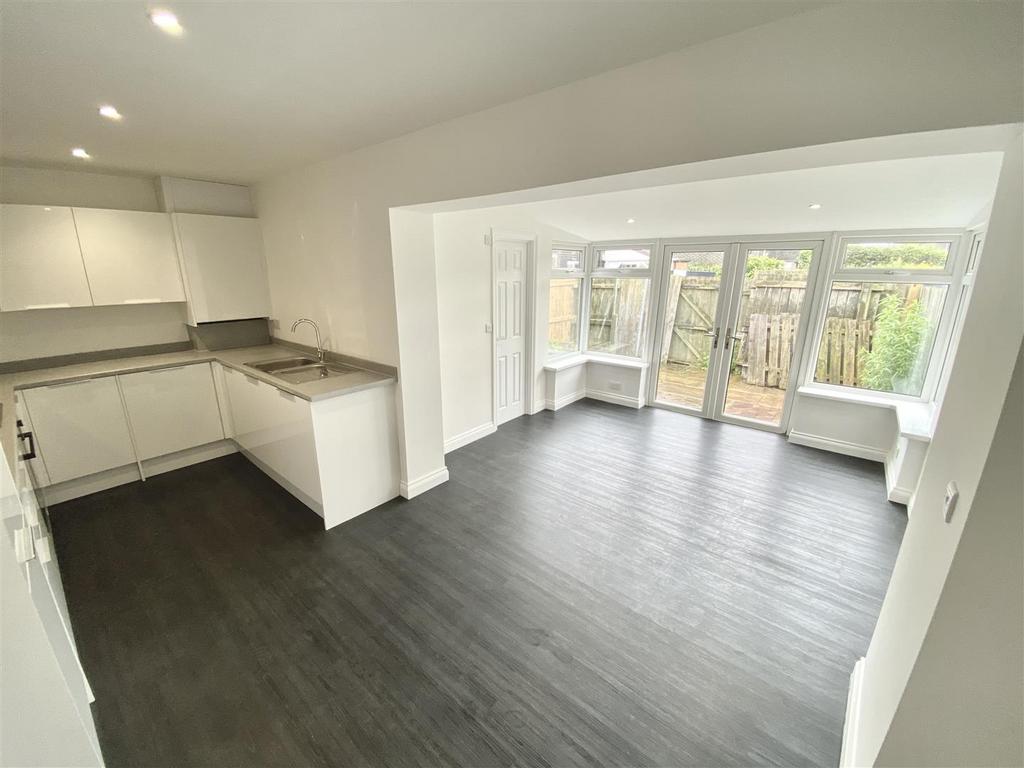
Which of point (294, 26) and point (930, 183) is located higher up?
point (294, 26)

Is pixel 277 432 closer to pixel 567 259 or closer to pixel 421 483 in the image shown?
pixel 421 483

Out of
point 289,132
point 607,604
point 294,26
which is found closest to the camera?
point 294,26

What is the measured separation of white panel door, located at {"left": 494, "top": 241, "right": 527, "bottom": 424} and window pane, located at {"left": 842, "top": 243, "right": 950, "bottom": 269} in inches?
123

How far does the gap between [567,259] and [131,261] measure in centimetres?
427

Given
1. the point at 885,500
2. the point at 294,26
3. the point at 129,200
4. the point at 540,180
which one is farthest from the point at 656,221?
the point at 129,200

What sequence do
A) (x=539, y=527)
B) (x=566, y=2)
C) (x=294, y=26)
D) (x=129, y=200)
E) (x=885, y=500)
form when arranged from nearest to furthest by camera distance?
(x=566, y=2) < (x=294, y=26) < (x=539, y=527) < (x=885, y=500) < (x=129, y=200)

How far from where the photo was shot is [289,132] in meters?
2.27

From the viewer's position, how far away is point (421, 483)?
3.13 meters

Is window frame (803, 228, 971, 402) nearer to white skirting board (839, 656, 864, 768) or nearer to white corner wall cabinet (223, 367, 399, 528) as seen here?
white skirting board (839, 656, 864, 768)

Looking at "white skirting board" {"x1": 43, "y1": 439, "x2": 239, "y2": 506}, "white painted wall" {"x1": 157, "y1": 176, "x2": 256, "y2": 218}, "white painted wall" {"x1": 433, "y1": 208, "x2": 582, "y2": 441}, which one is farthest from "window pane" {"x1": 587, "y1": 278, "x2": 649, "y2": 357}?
"white skirting board" {"x1": 43, "y1": 439, "x2": 239, "y2": 506}

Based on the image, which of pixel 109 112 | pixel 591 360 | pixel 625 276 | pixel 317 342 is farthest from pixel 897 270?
pixel 109 112

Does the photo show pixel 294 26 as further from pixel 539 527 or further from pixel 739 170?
pixel 539 527

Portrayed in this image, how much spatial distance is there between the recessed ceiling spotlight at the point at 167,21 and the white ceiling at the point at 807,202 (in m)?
2.55

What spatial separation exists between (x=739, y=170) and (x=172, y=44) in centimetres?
210
